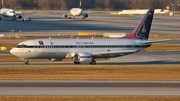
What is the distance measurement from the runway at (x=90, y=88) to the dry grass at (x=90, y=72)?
341cm

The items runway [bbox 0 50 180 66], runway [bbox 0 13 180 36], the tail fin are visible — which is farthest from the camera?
runway [bbox 0 13 180 36]

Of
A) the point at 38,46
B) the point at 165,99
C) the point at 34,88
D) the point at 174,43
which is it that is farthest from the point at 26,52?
the point at 174,43

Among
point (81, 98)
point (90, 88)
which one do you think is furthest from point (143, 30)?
point (81, 98)

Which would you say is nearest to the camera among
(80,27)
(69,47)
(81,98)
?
(81,98)

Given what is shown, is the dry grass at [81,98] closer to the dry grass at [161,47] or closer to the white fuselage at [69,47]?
the white fuselage at [69,47]

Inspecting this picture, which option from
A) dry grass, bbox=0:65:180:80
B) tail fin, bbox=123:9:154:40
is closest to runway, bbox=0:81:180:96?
dry grass, bbox=0:65:180:80

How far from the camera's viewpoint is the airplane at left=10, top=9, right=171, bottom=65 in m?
57.6

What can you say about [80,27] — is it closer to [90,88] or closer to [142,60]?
[142,60]

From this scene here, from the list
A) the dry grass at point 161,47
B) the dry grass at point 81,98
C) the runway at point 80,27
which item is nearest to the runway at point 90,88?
the dry grass at point 81,98

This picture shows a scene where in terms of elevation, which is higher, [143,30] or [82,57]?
[143,30]

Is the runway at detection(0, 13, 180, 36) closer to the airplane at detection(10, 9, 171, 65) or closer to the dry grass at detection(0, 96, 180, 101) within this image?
the airplane at detection(10, 9, 171, 65)

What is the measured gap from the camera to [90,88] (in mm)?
38688

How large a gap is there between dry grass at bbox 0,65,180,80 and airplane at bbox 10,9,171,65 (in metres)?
3.08

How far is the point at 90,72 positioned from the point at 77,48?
8.72 meters
